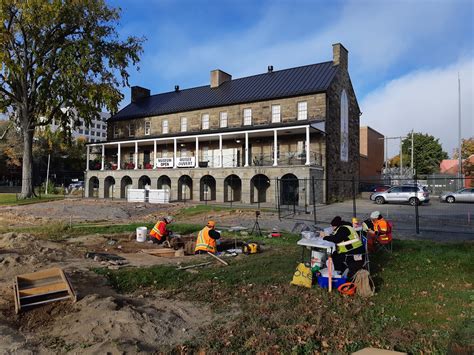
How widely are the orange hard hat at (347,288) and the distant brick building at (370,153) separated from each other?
49224 mm

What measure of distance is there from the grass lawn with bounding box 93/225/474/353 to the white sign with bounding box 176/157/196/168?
900 inches

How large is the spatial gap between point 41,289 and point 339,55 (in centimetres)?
3224

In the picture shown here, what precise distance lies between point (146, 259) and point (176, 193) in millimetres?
23210

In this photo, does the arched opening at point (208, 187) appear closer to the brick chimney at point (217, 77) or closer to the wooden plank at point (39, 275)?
the brick chimney at point (217, 77)

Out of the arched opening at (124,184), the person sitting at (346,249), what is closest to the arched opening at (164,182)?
the arched opening at (124,184)

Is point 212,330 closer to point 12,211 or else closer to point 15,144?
point 12,211

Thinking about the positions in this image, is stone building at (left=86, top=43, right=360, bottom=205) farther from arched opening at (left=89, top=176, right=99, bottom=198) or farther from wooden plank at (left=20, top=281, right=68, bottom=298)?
Answer: wooden plank at (left=20, top=281, right=68, bottom=298)

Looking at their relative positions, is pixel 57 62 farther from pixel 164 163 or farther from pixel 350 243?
pixel 350 243

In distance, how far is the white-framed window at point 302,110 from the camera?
31.4 metres

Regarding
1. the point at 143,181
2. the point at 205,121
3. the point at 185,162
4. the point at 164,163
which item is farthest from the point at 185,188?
the point at 205,121

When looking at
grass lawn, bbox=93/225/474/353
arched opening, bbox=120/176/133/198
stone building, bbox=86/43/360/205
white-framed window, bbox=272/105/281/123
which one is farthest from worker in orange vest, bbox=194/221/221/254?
arched opening, bbox=120/176/133/198

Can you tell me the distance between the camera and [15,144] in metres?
59.7

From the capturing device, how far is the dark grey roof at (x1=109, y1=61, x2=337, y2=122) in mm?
32406

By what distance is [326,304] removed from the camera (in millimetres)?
6660
